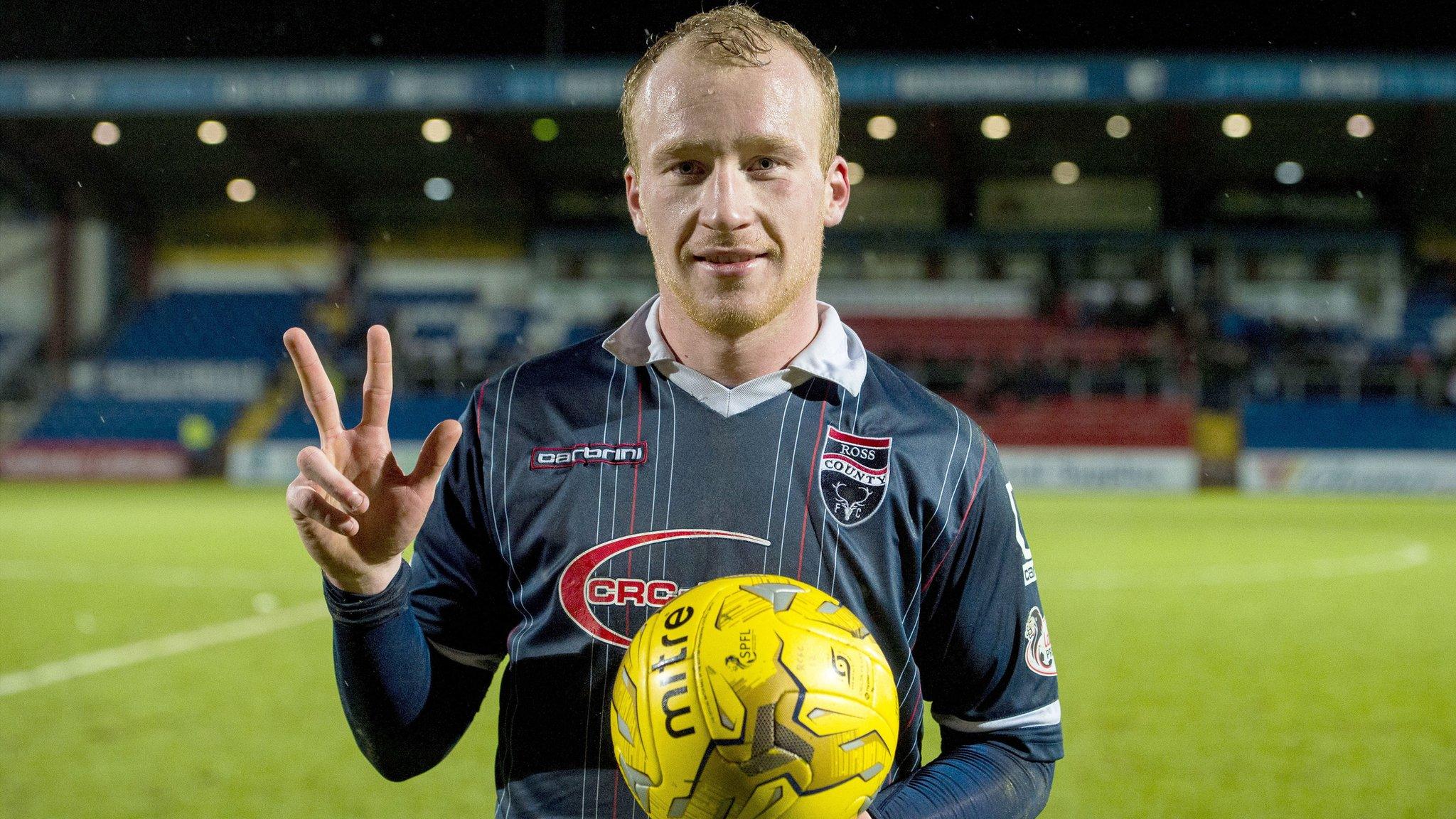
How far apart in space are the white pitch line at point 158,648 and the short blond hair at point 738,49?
487cm

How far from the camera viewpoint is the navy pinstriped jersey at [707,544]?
1628 millimetres

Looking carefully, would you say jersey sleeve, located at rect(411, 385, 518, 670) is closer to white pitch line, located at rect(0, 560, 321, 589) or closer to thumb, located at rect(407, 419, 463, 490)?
thumb, located at rect(407, 419, 463, 490)

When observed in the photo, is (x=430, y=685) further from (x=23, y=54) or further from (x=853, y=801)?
(x=23, y=54)

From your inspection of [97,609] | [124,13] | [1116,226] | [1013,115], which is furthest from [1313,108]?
[97,609]

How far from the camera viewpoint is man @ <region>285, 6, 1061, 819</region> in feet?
5.09

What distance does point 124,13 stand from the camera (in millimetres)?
8328

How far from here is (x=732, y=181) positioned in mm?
1539

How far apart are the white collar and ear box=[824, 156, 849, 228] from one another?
0.47 ft

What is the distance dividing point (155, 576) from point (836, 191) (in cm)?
850

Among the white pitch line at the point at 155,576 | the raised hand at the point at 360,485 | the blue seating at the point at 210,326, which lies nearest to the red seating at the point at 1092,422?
the white pitch line at the point at 155,576

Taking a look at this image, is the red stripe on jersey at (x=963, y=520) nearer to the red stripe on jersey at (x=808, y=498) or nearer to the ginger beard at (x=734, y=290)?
the red stripe on jersey at (x=808, y=498)

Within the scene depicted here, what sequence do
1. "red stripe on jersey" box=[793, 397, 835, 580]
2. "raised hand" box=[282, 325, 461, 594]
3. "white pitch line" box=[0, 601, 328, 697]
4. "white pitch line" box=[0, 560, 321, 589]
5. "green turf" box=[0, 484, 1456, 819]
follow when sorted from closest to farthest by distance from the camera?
"raised hand" box=[282, 325, 461, 594]
"red stripe on jersey" box=[793, 397, 835, 580]
"green turf" box=[0, 484, 1456, 819]
"white pitch line" box=[0, 601, 328, 697]
"white pitch line" box=[0, 560, 321, 589]

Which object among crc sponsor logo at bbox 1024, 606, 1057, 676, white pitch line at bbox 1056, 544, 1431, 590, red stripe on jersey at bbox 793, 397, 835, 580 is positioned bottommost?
white pitch line at bbox 1056, 544, 1431, 590

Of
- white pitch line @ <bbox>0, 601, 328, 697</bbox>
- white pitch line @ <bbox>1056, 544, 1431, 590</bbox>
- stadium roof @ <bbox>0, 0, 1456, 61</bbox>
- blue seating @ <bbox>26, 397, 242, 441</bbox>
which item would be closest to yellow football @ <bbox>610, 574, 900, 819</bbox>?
stadium roof @ <bbox>0, 0, 1456, 61</bbox>
